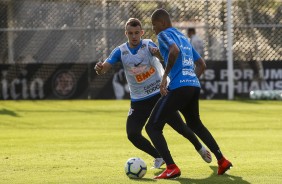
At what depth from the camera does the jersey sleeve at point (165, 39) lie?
31.1ft

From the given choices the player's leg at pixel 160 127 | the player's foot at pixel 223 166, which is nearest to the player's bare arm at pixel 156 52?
the player's leg at pixel 160 127

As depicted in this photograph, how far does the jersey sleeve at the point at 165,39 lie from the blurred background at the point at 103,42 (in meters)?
14.3

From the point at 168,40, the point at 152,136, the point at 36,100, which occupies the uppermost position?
the point at 168,40

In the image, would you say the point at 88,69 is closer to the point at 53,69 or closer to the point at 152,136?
the point at 53,69

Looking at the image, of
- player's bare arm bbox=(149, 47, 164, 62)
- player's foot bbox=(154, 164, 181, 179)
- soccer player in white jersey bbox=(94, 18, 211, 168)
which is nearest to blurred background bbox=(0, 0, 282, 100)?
soccer player in white jersey bbox=(94, 18, 211, 168)

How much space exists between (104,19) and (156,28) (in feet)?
50.2

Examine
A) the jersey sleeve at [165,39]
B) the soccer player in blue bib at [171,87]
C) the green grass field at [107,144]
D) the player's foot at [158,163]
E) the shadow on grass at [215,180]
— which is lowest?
the green grass field at [107,144]

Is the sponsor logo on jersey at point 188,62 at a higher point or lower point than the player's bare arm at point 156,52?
lower

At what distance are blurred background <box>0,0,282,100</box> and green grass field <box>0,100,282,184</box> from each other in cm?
148

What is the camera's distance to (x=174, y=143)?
13656 millimetres

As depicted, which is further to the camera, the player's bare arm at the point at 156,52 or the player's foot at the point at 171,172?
the player's bare arm at the point at 156,52

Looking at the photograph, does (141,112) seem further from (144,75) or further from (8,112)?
(8,112)

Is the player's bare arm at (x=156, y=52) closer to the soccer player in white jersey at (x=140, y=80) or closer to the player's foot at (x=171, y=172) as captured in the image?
the soccer player in white jersey at (x=140, y=80)

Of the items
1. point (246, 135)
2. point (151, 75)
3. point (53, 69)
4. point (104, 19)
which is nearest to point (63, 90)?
point (53, 69)
